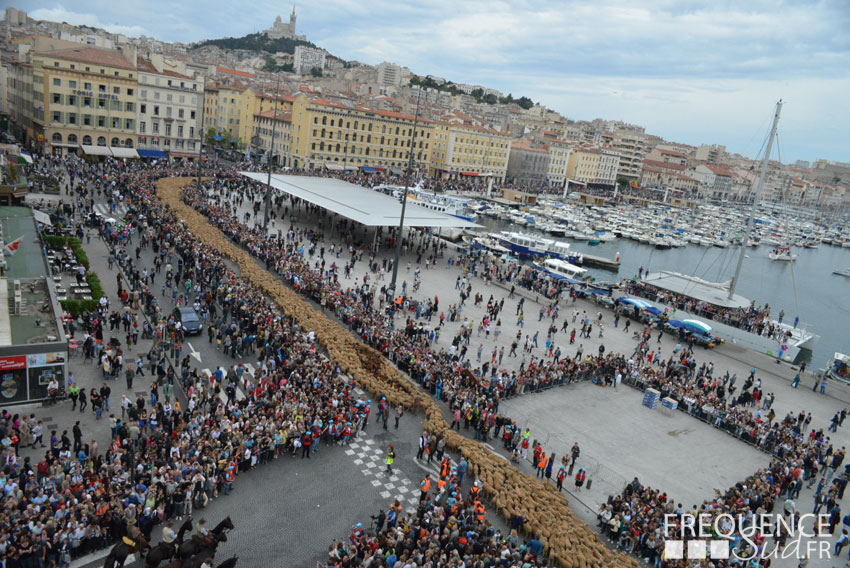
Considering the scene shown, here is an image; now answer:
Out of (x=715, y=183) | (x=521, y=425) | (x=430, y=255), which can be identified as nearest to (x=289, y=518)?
(x=521, y=425)

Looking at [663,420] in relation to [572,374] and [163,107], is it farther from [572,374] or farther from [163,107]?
[163,107]

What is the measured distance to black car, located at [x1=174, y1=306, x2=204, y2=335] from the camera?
79.0ft

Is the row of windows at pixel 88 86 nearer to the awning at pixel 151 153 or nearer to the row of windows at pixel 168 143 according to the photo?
the row of windows at pixel 168 143

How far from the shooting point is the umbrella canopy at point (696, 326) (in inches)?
1383

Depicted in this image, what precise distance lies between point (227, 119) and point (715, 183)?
16043cm

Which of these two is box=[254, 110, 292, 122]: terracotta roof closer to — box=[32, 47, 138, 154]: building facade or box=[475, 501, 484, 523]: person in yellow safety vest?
box=[32, 47, 138, 154]: building facade

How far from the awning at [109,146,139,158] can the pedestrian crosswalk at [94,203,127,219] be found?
21.0 m

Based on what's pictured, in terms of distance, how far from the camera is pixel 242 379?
69.5ft

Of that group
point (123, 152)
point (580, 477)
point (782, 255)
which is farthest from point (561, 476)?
point (782, 255)

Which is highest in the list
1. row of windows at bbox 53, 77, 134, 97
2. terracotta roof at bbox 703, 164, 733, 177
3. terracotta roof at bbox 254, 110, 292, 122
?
terracotta roof at bbox 703, 164, 733, 177

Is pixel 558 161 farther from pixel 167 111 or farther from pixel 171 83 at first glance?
pixel 167 111

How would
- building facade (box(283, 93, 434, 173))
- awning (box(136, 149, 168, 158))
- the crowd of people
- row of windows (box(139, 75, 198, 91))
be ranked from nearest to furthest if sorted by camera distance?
the crowd of people < row of windows (box(139, 75, 198, 91)) < awning (box(136, 149, 168, 158)) < building facade (box(283, 93, 434, 173))

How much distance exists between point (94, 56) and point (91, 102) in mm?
5127

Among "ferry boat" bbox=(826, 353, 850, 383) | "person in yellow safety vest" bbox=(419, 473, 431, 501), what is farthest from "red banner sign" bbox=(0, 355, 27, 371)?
"ferry boat" bbox=(826, 353, 850, 383)
